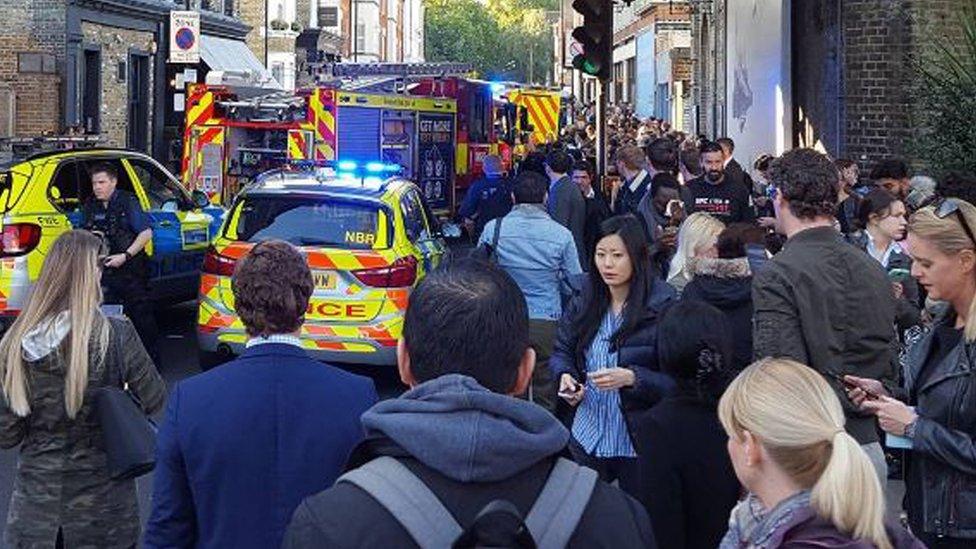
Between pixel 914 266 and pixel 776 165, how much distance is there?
0.74 metres

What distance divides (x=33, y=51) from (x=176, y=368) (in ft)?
60.1

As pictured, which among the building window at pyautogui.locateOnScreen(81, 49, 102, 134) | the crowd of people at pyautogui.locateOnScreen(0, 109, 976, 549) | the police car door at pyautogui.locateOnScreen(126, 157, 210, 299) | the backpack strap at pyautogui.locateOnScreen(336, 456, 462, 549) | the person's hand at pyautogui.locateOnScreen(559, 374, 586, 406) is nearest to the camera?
the backpack strap at pyautogui.locateOnScreen(336, 456, 462, 549)

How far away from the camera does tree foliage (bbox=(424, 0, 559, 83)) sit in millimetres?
103062

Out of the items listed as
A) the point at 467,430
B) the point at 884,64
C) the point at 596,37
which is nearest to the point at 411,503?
the point at 467,430

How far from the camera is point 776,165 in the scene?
5285 millimetres

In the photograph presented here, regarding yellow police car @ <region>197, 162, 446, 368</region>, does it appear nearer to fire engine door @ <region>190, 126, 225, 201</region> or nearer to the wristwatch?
the wristwatch

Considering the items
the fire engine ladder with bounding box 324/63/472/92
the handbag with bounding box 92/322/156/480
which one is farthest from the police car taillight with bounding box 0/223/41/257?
the fire engine ladder with bounding box 324/63/472/92

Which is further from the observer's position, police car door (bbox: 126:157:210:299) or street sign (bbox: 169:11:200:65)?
street sign (bbox: 169:11:200:65)

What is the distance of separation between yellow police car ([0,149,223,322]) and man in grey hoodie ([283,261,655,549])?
881 centimetres

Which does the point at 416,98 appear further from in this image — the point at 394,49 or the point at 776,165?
the point at 394,49

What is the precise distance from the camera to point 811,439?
2941 mm

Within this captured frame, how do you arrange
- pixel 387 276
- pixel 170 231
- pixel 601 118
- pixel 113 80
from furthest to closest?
pixel 113 80 < pixel 601 118 < pixel 170 231 < pixel 387 276

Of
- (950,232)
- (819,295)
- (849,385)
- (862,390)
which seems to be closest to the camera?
(950,232)

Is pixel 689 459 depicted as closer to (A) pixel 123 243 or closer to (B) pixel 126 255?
(B) pixel 126 255
